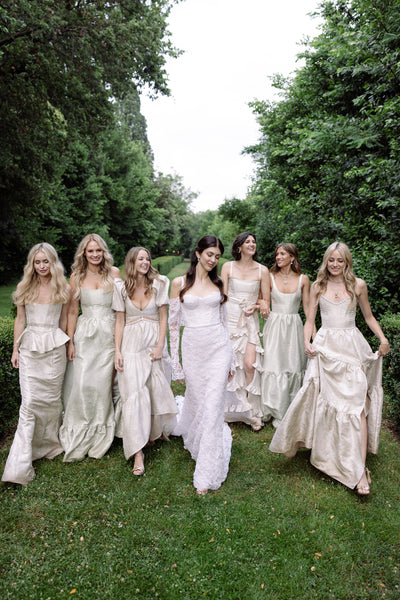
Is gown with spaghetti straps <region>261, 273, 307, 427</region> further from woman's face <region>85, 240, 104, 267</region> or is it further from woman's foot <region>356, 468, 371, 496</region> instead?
woman's face <region>85, 240, 104, 267</region>

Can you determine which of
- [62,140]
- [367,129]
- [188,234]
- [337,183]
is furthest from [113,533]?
[188,234]

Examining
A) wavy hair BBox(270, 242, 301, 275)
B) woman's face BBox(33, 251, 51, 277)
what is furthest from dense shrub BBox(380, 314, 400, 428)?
→ woman's face BBox(33, 251, 51, 277)

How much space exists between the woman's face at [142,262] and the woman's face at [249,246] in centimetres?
153

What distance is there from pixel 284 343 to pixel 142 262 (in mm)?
2451

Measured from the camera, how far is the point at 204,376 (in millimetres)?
4406

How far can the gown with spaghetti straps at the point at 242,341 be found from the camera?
567 centimetres

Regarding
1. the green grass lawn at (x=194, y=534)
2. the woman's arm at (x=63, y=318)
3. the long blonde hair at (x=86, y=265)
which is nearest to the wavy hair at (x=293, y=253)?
the long blonde hair at (x=86, y=265)

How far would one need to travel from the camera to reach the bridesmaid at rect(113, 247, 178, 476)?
4.49 m

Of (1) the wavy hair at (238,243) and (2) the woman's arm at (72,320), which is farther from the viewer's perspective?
(1) the wavy hair at (238,243)

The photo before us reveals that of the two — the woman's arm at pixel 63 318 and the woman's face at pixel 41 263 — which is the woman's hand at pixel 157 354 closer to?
the woman's arm at pixel 63 318

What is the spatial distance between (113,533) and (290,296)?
369 cm

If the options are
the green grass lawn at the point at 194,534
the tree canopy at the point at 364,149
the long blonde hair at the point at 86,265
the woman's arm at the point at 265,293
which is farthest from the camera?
the tree canopy at the point at 364,149

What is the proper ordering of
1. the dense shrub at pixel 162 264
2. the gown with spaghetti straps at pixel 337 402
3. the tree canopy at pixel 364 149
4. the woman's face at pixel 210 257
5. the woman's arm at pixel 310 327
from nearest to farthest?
the gown with spaghetti straps at pixel 337 402
the woman's face at pixel 210 257
the woman's arm at pixel 310 327
the tree canopy at pixel 364 149
the dense shrub at pixel 162 264

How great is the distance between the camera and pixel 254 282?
562 centimetres
